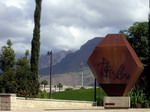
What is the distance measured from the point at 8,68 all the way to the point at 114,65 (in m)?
11.9

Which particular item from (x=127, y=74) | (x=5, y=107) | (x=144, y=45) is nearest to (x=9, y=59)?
(x=5, y=107)

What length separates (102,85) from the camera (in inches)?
1200

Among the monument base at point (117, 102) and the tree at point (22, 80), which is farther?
the tree at point (22, 80)

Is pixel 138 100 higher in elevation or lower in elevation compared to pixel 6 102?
higher

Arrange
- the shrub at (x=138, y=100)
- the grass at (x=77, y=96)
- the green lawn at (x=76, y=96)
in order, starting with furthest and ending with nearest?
1. the green lawn at (x=76, y=96)
2. the grass at (x=77, y=96)
3. the shrub at (x=138, y=100)

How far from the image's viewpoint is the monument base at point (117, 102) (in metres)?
30.1

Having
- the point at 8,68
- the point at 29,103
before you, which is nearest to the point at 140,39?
the point at 8,68

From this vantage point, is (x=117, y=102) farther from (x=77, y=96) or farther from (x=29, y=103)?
(x=77, y=96)

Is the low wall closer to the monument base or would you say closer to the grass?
the monument base

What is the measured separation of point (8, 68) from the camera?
→ 39.0 meters

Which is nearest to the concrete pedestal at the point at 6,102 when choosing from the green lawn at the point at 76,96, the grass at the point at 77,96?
the grass at the point at 77,96

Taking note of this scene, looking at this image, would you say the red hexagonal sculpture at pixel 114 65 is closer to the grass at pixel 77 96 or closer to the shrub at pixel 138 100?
the shrub at pixel 138 100

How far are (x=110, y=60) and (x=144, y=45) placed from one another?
23.3 metres

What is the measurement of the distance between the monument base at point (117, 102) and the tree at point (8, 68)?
9.98 metres
